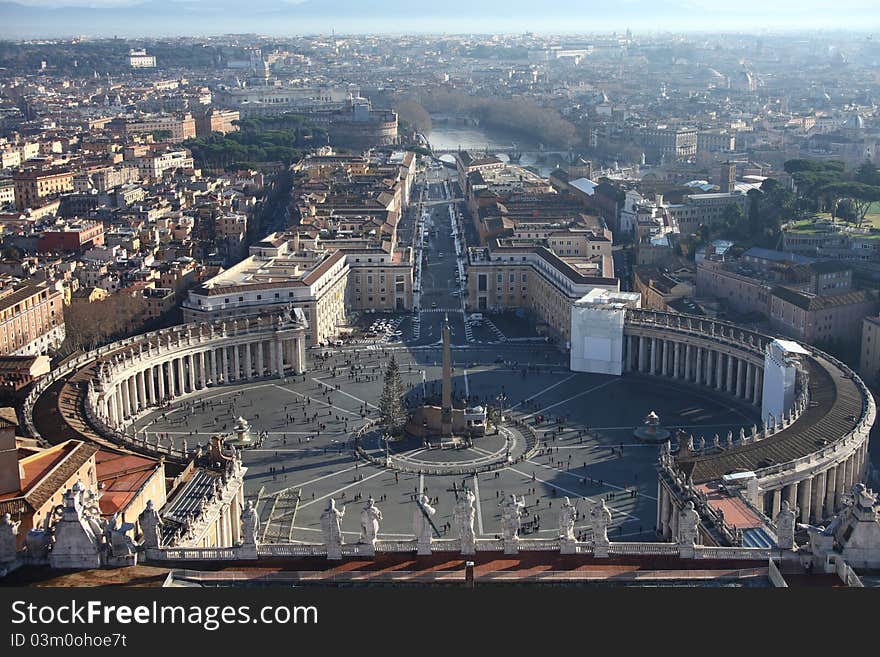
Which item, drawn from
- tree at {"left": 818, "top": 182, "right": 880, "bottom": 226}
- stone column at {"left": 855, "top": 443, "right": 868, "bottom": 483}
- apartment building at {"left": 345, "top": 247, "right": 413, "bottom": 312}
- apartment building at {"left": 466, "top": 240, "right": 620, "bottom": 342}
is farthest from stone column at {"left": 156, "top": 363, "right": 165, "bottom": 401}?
tree at {"left": 818, "top": 182, "right": 880, "bottom": 226}

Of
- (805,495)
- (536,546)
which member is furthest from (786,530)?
(805,495)

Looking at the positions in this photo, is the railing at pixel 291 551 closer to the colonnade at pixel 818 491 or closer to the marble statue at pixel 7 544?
the marble statue at pixel 7 544

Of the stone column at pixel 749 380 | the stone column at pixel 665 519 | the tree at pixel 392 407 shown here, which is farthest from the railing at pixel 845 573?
the stone column at pixel 749 380

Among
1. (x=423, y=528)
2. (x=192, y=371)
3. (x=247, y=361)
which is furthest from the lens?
(x=247, y=361)

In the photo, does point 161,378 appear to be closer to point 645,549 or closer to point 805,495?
A: point 805,495

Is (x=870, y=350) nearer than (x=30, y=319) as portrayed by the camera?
Yes

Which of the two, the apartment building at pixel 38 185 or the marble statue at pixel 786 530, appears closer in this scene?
the marble statue at pixel 786 530

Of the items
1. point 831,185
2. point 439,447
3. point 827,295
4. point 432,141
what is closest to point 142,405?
Result: point 439,447

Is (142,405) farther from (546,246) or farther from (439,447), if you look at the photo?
(546,246)
